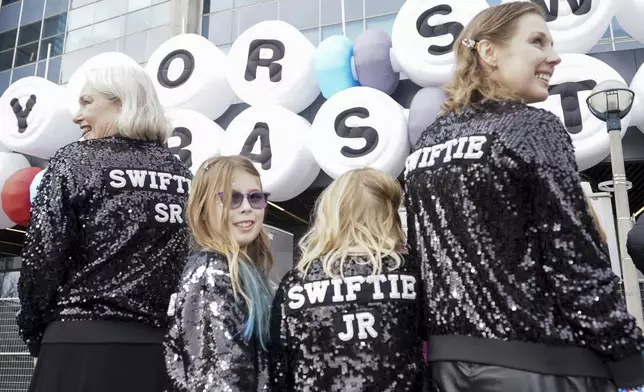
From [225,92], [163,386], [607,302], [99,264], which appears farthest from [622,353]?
[225,92]

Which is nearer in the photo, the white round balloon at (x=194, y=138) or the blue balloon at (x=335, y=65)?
the blue balloon at (x=335, y=65)

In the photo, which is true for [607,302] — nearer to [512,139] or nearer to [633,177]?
[512,139]

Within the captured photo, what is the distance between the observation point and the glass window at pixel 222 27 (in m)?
13.4

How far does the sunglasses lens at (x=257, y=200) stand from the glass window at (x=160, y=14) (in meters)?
13.8

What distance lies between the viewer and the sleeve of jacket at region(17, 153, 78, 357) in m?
1.90

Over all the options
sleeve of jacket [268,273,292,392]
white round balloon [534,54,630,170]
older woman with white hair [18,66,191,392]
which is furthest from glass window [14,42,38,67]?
sleeve of jacket [268,273,292,392]

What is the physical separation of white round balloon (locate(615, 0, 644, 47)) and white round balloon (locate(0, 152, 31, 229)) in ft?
27.0

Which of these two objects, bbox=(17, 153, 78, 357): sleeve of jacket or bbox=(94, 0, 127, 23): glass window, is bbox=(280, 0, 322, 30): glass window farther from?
bbox=(17, 153, 78, 357): sleeve of jacket

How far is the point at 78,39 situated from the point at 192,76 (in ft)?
33.9

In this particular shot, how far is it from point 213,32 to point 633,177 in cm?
970

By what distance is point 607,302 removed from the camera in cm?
127

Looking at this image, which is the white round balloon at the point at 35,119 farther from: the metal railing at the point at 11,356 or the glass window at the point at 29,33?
the glass window at the point at 29,33

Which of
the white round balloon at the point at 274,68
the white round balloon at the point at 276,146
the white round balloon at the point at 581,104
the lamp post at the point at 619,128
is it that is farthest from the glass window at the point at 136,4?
the lamp post at the point at 619,128

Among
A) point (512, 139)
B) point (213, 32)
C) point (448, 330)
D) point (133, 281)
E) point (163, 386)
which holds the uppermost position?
point (213, 32)
